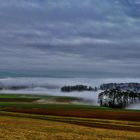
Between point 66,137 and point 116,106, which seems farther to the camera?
point 116,106

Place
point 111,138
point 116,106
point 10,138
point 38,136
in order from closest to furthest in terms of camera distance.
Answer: point 10,138 → point 38,136 → point 111,138 → point 116,106

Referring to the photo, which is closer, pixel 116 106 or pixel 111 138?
pixel 111 138

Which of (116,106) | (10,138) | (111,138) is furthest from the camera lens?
(116,106)

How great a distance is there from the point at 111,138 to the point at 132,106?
148 m

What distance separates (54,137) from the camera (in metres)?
50.6

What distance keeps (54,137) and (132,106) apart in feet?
501

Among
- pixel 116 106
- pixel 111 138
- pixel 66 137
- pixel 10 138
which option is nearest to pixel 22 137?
pixel 10 138

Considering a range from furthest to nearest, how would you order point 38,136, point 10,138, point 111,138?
point 111,138 < point 38,136 < point 10,138

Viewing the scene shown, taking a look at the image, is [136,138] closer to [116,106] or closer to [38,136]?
[38,136]

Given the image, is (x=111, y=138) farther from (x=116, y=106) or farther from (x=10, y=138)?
(x=116, y=106)

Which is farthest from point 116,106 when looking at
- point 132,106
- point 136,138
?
point 136,138

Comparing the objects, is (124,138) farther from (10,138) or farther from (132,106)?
(132,106)

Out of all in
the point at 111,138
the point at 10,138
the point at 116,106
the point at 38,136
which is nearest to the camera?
the point at 10,138

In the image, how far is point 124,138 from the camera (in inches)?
2144
